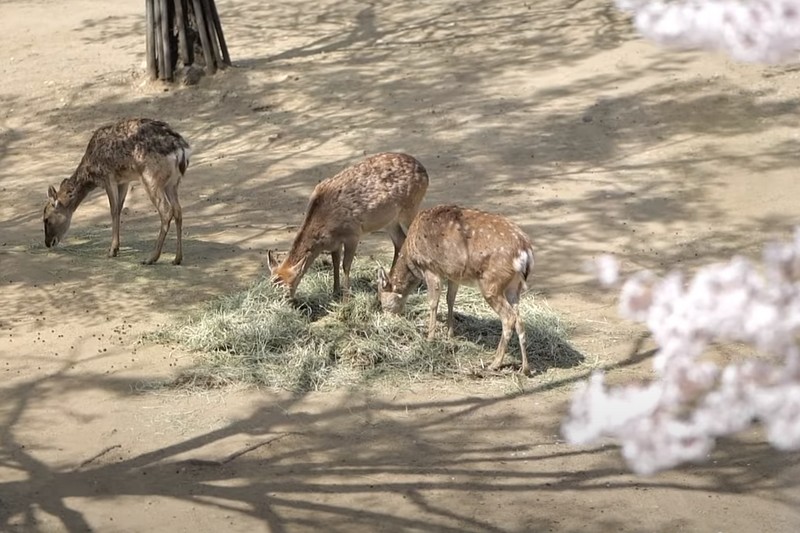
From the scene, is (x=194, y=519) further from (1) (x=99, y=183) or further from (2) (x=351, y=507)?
(1) (x=99, y=183)

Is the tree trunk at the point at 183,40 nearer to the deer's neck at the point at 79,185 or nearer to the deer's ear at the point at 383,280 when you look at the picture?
the deer's neck at the point at 79,185

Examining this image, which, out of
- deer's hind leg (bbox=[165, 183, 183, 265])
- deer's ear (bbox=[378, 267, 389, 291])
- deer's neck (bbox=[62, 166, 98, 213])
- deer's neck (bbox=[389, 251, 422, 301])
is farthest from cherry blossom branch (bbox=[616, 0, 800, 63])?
deer's neck (bbox=[62, 166, 98, 213])

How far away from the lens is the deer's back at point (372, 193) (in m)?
8.79

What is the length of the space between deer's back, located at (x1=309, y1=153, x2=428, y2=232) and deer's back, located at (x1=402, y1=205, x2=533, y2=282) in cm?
87

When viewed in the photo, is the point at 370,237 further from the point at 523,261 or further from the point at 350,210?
the point at 523,261

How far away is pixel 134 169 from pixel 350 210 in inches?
86.4

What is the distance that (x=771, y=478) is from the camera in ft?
19.7

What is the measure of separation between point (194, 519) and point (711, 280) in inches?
163

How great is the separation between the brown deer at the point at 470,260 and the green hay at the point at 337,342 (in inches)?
8.6

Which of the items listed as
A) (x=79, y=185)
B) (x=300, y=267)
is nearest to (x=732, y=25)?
(x=300, y=267)

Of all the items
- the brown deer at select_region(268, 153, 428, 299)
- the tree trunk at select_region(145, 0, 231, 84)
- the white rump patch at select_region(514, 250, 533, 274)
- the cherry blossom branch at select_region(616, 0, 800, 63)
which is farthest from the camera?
the tree trunk at select_region(145, 0, 231, 84)

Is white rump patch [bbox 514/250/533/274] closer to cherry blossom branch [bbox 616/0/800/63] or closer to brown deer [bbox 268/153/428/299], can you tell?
brown deer [bbox 268/153/428/299]

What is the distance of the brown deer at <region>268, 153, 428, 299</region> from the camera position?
342 inches

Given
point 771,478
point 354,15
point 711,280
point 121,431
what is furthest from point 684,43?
point 354,15
